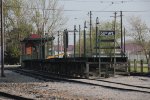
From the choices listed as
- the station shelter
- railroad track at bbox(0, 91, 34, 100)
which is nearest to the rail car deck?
railroad track at bbox(0, 91, 34, 100)

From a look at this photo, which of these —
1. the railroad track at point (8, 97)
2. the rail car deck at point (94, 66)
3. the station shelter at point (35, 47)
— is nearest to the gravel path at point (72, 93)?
the railroad track at point (8, 97)

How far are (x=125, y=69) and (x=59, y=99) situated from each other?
17629 millimetres

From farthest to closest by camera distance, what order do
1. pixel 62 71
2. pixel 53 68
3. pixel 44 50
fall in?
pixel 44 50
pixel 53 68
pixel 62 71

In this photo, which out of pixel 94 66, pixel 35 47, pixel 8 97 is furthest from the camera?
pixel 35 47

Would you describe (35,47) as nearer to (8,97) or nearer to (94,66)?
(94,66)

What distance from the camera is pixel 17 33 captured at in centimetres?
7975

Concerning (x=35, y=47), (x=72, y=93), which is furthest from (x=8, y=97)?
(x=35, y=47)

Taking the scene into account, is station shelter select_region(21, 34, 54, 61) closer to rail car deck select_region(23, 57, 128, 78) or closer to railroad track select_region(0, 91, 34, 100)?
rail car deck select_region(23, 57, 128, 78)

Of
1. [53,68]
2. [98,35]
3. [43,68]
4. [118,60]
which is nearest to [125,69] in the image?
[118,60]

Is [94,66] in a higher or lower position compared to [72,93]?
higher

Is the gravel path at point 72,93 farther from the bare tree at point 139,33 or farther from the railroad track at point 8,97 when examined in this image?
the bare tree at point 139,33

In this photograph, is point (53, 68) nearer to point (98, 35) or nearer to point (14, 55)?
point (98, 35)

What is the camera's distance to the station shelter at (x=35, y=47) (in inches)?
1896

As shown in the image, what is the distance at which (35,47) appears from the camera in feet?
163
